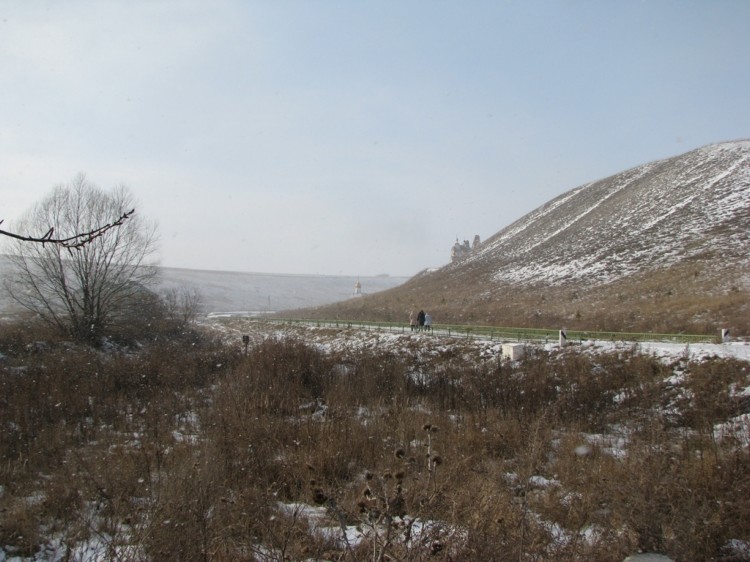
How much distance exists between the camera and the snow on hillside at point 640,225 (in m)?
47.8

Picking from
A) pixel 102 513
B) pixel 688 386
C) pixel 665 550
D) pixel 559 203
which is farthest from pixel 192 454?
pixel 559 203

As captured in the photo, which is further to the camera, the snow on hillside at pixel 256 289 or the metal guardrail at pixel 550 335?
the snow on hillside at pixel 256 289

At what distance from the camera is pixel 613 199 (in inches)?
2881

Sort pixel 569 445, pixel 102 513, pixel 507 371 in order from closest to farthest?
pixel 102 513 < pixel 569 445 < pixel 507 371

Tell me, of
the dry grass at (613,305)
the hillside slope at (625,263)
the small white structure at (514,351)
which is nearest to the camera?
the small white structure at (514,351)

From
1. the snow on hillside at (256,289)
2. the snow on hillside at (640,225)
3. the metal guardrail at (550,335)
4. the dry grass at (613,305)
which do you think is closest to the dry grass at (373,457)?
the metal guardrail at (550,335)

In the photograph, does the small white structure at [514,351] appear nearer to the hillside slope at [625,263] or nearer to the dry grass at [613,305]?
the dry grass at [613,305]

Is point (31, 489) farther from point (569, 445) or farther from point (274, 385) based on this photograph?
point (569, 445)

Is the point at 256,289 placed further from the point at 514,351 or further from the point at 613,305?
the point at 514,351

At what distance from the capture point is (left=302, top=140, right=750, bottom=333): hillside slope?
108 feet

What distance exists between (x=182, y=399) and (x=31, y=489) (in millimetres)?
7438

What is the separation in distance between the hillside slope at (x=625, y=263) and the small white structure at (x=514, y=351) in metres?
10.6

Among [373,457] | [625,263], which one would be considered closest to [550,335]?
[373,457]

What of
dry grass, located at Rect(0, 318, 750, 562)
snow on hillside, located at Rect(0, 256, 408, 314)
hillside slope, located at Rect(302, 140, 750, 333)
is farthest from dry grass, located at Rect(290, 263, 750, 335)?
snow on hillside, located at Rect(0, 256, 408, 314)
